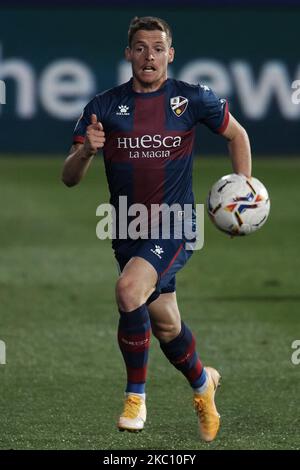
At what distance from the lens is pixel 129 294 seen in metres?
7.44

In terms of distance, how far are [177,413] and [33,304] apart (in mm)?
4581

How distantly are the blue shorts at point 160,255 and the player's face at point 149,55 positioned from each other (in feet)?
3.09

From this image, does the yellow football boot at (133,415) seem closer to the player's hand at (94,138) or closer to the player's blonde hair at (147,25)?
the player's hand at (94,138)

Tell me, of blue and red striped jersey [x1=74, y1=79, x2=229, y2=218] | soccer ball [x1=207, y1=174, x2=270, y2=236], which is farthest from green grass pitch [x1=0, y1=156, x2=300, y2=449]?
blue and red striped jersey [x1=74, y1=79, x2=229, y2=218]

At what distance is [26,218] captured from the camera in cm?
1969

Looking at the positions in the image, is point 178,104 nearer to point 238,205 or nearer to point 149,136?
point 149,136

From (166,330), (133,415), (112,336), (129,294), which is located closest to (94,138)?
(129,294)

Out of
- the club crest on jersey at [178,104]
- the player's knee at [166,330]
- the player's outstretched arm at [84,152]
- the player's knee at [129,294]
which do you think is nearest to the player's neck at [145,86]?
the club crest on jersey at [178,104]

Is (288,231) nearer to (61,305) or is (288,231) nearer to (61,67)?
(61,305)

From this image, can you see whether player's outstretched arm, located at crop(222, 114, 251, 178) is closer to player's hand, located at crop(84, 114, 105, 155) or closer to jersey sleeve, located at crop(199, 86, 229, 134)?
jersey sleeve, located at crop(199, 86, 229, 134)

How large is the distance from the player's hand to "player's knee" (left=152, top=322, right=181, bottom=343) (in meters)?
1.09

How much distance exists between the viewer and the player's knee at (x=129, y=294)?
7.44 metres
